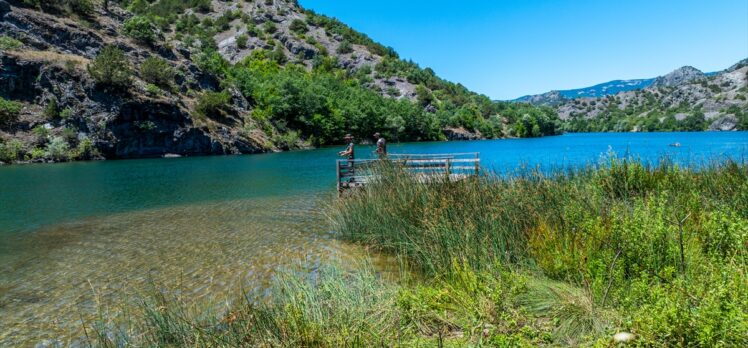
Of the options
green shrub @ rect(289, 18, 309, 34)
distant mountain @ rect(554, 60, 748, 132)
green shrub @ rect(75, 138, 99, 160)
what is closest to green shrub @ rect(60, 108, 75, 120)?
green shrub @ rect(75, 138, 99, 160)

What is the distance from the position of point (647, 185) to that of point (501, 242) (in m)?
5.28

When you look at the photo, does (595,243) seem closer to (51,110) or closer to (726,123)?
(51,110)

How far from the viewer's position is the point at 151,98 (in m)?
50.3

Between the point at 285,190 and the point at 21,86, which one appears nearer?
the point at 285,190

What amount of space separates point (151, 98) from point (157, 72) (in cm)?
606

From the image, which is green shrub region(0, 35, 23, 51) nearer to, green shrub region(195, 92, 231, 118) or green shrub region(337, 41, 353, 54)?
green shrub region(195, 92, 231, 118)

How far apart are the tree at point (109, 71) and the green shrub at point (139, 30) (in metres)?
11.3

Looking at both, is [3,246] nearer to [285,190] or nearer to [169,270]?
[169,270]

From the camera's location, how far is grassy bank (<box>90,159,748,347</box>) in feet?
11.2

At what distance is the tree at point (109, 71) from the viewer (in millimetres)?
47250

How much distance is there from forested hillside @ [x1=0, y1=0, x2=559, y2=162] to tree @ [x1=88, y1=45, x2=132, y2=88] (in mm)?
125

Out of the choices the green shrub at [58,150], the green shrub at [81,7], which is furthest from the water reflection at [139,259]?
the green shrub at [81,7]

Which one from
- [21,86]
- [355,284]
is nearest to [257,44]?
[21,86]

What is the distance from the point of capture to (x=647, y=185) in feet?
30.0
